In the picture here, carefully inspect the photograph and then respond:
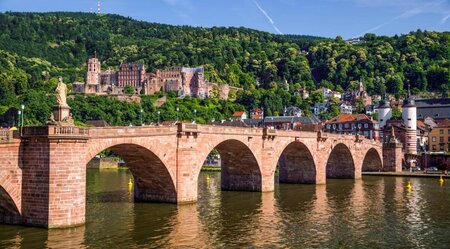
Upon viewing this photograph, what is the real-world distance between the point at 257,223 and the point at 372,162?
60.7 meters

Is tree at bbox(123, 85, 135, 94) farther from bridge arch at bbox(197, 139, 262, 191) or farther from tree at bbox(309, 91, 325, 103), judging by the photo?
bridge arch at bbox(197, 139, 262, 191)

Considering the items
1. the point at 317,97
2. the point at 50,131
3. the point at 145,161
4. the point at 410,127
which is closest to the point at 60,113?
the point at 50,131

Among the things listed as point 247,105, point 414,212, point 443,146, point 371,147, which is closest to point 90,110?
point 247,105

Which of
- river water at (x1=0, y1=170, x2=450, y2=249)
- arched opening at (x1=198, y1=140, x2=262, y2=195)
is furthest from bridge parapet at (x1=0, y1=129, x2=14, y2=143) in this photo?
arched opening at (x1=198, y1=140, x2=262, y2=195)

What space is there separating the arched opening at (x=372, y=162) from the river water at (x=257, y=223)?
35.2m

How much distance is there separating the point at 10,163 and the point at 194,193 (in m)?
17.5

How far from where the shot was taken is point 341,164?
7900 centimetres

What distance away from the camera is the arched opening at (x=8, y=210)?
30.9 metres

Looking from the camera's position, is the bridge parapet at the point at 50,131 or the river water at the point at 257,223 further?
the bridge parapet at the point at 50,131

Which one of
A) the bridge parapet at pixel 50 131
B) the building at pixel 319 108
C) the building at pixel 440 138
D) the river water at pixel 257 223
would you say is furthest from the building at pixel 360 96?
the bridge parapet at pixel 50 131

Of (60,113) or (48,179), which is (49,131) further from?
(48,179)

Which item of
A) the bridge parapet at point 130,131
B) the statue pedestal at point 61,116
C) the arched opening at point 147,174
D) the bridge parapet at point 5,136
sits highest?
the statue pedestal at point 61,116

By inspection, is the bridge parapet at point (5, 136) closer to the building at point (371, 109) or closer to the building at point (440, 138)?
the building at point (440, 138)

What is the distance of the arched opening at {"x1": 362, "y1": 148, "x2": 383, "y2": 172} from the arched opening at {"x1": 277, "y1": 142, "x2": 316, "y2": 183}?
2803 centimetres
